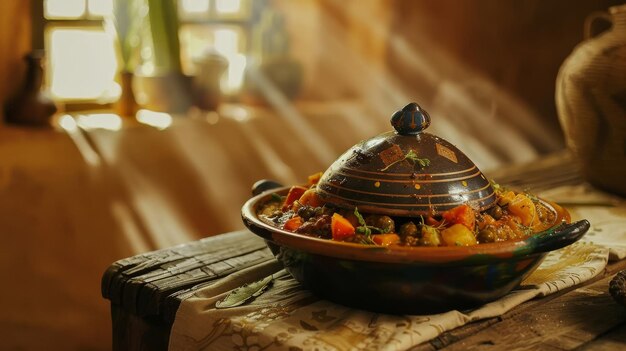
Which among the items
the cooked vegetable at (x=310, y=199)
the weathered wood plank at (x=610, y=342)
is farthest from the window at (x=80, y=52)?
the weathered wood plank at (x=610, y=342)

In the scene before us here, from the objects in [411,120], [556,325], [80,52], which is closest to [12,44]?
[80,52]

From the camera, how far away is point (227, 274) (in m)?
1.53

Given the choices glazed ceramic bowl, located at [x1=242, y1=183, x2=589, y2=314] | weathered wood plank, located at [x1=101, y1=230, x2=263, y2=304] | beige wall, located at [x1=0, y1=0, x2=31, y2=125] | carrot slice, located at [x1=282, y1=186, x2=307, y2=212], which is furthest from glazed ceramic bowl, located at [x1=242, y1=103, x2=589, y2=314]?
beige wall, located at [x1=0, y1=0, x2=31, y2=125]

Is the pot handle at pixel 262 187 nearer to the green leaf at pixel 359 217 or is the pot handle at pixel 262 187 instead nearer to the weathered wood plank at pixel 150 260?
the weathered wood plank at pixel 150 260

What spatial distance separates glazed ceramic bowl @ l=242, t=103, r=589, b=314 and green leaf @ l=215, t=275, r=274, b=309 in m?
0.10

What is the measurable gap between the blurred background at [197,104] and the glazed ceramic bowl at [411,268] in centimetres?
143

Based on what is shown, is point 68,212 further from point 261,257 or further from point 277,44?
point 261,257

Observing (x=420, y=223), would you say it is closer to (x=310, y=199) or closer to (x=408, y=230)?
(x=408, y=230)

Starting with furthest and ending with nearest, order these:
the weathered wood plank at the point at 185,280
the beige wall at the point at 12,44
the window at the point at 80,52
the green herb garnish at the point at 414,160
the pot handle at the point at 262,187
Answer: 1. the window at the point at 80,52
2. the beige wall at the point at 12,44
3. the pot handle at the point at 262,187
4. the weathered wood plank at the point at 185,280
5. the green herb garnish at the point at 414,160

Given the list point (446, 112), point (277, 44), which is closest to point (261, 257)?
point (277, 44)

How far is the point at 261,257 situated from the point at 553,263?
59 cm

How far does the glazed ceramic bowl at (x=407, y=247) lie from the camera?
1177mm

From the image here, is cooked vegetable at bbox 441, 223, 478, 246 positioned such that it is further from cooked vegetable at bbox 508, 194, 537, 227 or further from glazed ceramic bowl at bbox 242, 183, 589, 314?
cooked vegetable at bbox 508, 194, 537, 227

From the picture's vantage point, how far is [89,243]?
331cm
